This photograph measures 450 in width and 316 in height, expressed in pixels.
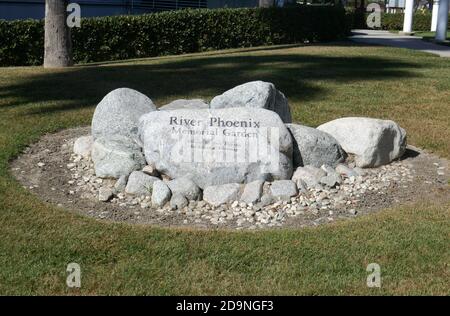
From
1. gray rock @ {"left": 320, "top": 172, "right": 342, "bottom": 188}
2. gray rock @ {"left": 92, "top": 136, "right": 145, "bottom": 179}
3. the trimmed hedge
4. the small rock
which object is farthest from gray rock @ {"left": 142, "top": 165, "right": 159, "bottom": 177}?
the trimmed hedge

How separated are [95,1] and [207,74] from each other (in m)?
11.9

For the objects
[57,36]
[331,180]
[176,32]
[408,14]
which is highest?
[408,14]

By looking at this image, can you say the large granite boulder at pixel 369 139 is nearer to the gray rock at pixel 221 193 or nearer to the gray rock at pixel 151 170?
the gray rock at pixel 221 193

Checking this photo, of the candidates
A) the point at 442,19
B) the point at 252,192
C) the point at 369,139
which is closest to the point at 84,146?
the point at 252,192

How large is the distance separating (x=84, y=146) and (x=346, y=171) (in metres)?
2.96

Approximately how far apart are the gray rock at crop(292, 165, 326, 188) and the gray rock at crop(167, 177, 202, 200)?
1056 millimetres

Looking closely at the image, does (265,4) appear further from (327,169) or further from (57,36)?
(327,169)

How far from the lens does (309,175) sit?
6.19 metres

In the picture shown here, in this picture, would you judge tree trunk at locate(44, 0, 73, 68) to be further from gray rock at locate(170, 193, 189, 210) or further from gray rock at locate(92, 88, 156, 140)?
gray rock at locate(170, 193, 189, 210)

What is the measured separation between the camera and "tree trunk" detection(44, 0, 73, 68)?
13.0 metres

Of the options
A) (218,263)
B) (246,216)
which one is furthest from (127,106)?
(218,263)

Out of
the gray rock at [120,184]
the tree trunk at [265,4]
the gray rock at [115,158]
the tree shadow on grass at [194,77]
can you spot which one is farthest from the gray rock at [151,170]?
the tree trunk at [265,4]
